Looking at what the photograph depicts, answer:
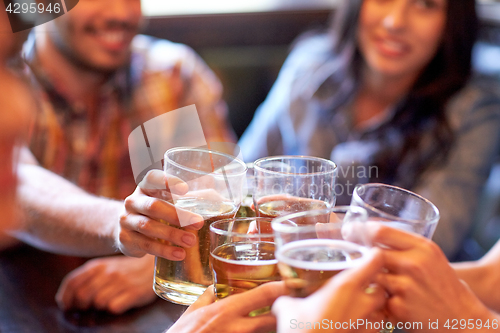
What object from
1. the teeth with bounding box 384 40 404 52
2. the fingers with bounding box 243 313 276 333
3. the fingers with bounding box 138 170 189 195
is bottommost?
the fingers with bounding box 243 313 276 333

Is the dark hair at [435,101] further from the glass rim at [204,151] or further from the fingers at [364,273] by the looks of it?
the fingers at [364,273]

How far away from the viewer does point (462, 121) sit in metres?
1.69

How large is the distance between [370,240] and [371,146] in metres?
1.33

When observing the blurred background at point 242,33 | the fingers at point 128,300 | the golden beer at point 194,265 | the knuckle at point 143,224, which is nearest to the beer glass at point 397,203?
the golden beer at point 194,265

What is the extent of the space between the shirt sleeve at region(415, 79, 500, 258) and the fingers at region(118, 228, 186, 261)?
1097 mm

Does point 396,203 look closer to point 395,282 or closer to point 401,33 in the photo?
point 395,282

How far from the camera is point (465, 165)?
1639mm

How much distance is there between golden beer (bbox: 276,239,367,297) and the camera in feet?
1.68

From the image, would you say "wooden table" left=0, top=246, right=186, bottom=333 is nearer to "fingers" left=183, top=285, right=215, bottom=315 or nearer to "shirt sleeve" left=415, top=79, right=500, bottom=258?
"fingers" left=183, top=285, right=215, bottom=315

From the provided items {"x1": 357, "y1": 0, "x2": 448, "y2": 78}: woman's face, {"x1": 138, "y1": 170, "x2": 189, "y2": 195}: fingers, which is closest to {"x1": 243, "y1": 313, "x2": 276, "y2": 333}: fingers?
{"x1": 138, "y1": 170, "x2": 189, "y2": 195}: fingers

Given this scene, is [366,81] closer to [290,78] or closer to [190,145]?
Answer: [290,78]

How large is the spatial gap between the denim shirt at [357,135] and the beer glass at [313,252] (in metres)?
0.72

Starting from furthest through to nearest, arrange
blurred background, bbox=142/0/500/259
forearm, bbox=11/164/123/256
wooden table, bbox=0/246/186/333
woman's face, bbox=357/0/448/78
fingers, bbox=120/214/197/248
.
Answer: blurred background, bbox=142/0/500/259 → woman's face, bbox=357/0/448/78 → forearm, bbox=11/164/123/256 → wooden table, bbox=0/246/186/333 → fingers, bbox=120/214/197/248

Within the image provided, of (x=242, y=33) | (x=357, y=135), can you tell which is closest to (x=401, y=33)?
(x=357, y=135)
